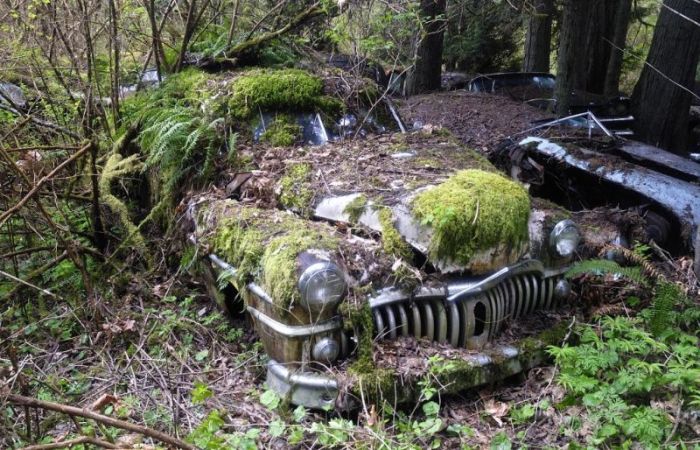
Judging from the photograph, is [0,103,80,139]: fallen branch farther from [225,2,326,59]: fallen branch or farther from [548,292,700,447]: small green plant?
[548,292,700,447]: small green plant

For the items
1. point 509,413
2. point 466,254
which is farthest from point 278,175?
point 509,413

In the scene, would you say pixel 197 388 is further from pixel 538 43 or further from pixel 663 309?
pixel 538 43

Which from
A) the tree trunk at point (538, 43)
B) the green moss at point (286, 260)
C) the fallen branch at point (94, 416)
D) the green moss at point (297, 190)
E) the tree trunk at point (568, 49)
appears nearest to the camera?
the fallen branch at point (94, 416)

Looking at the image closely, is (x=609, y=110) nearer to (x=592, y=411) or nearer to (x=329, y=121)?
(x=329, y=121)

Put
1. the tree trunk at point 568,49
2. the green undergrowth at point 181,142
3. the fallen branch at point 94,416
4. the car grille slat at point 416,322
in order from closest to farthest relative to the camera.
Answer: the fallen branch at point 94,416
the car grille slat at point 416,322
the green undergrowth at point 181,142
the tree trunk at point 568,49

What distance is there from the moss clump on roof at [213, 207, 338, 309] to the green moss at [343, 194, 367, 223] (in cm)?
33

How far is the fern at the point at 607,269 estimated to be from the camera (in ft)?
12.3

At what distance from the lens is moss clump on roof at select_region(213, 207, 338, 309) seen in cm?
318

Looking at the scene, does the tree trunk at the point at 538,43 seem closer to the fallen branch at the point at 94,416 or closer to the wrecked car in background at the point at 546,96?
the wrecked car in background at the point at 546,96

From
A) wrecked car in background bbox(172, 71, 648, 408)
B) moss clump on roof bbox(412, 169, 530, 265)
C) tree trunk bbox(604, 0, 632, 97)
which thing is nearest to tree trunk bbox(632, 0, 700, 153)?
wrecked car in background bbox(172, 71, 648, 408)

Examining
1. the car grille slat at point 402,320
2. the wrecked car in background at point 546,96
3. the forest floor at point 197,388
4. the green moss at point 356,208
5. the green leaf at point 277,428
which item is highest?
the wrecked car in background at point 546,96

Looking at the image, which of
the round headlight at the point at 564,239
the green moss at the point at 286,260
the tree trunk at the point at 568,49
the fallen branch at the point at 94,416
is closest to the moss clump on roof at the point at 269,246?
the green moss at the point at 286,260

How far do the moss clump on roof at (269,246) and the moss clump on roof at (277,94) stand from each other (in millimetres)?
1417

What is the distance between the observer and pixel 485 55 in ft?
55.7
